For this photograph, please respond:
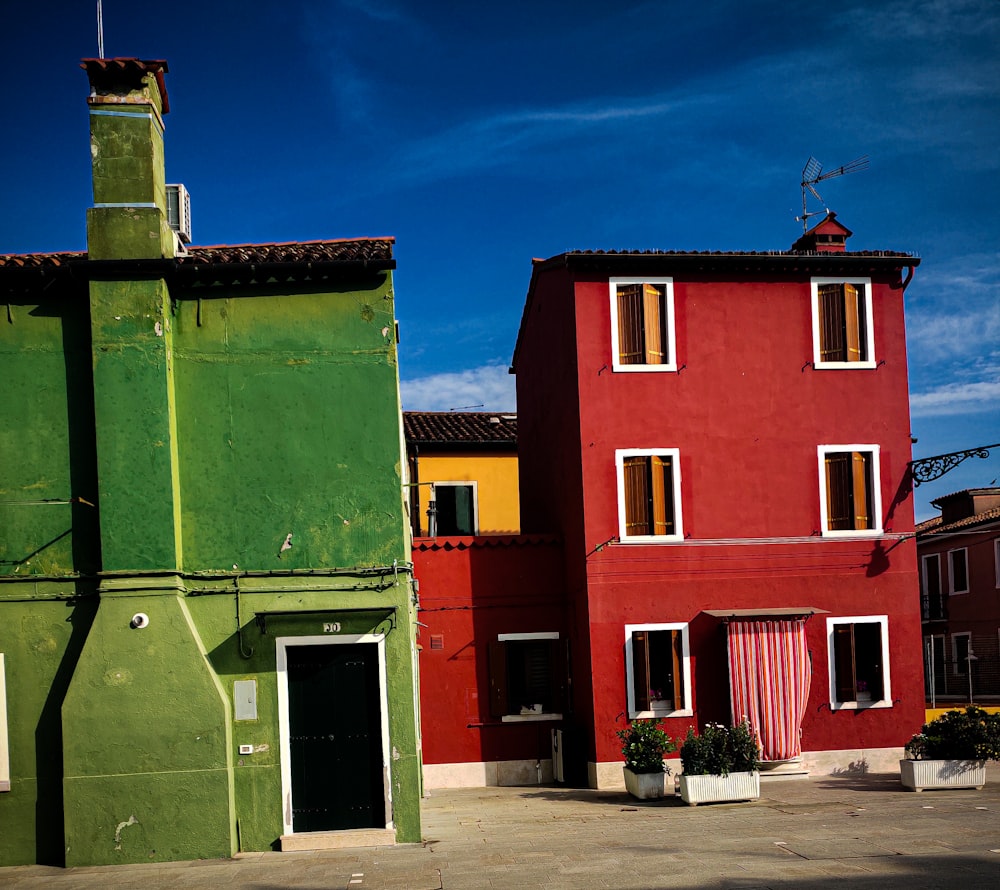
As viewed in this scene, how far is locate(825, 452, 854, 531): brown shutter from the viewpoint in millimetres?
20141

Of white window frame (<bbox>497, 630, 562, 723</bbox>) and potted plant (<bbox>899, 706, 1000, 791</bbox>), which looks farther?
white window frame (<bbox>497, 630, 562, 723</bbox>)

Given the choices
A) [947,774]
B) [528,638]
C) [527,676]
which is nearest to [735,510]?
[528,638]

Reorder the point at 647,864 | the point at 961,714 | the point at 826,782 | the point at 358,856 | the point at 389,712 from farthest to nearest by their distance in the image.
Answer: the point at 826,782, the point at 961,714, the point at 389,712, the point at 358,856, the point at 647,864

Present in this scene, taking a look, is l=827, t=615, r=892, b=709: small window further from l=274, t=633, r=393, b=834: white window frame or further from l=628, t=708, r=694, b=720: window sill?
l=274, t=633, r=393, b=834: white window frame

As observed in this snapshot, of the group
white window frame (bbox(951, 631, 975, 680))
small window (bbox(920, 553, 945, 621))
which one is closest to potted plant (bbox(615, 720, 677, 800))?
white window frame (bbox(951, 631, 975, 680))

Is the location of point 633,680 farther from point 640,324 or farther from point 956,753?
point 640,324

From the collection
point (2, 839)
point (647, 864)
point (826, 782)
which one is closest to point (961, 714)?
point (826, 782)

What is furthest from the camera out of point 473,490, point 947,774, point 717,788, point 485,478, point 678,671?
point 485,478

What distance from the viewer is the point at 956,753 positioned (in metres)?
17.1

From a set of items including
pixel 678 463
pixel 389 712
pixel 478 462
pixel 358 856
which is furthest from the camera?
pixel 478 462

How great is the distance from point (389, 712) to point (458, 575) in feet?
21.8

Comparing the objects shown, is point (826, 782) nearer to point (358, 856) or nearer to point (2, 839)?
point (358, 856)

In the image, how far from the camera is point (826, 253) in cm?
2030

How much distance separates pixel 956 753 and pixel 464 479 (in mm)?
15452
